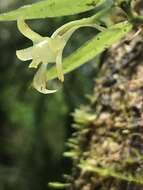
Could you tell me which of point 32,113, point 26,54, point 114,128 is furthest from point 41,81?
point 32,113

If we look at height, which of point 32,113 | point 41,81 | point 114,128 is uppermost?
point 32,113

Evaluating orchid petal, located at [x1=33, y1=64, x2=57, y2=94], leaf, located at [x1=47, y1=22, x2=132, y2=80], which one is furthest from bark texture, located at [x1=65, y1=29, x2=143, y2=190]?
orchid petal, located at [x1=33, y1=64, x2=57, y2=94]

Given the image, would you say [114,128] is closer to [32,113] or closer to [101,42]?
[101,42]

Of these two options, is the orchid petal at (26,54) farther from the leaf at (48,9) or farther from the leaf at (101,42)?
the leaf at (101,42)

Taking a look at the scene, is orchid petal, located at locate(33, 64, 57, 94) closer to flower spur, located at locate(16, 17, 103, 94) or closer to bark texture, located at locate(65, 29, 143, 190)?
flower spur, located at locate(16, 17, 103, 94)

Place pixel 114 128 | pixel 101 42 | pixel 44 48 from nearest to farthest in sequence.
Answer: pixel 44 48
pixel 101 42
pixel 114 128

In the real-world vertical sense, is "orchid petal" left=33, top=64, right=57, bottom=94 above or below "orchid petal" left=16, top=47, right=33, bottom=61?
below

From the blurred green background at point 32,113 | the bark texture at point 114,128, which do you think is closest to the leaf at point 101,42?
the bark texture at point 114,128
